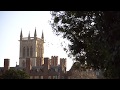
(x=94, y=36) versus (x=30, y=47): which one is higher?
(x=30, y=47)

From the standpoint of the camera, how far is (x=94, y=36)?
31.1 ft

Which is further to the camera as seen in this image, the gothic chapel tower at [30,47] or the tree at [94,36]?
the gothic chapel tower at [30,47]

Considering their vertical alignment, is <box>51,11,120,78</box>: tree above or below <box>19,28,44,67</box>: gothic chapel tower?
below

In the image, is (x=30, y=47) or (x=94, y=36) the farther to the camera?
(x=30, y=47)

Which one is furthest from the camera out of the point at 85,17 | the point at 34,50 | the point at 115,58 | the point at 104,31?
the point at 34,50

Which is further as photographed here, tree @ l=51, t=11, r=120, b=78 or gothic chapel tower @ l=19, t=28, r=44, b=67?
gothic chapel tower @ l=19, t=28, r=44, b=67

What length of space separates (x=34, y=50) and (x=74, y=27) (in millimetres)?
118194

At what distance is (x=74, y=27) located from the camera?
10.9 meters

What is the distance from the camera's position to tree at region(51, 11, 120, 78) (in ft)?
23.0

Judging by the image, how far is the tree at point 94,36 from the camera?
7012mm

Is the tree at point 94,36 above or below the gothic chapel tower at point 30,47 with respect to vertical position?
below
